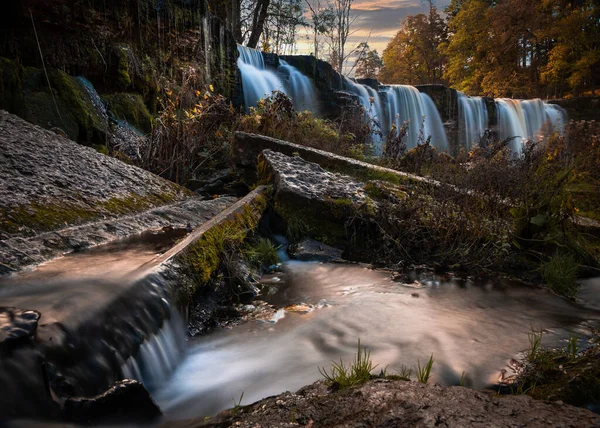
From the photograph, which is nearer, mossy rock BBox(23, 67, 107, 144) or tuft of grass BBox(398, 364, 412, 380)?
tuft of grass BBox(398, 364, 412, 380)

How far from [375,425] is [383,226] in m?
3.21

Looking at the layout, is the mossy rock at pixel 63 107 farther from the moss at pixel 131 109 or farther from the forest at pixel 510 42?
the forest at pixel 510 42

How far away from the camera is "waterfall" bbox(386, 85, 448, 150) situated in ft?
64.2

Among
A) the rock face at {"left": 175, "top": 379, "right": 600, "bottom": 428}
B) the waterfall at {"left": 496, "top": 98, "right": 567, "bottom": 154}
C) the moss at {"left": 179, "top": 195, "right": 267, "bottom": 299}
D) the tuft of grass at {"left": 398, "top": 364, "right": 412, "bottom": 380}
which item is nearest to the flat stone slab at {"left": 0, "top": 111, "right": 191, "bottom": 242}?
the moss at {"left": 179, "top": 195, "right": 267, "bottom": 299}

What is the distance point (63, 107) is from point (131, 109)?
66.1 inches

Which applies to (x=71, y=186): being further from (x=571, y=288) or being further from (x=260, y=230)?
(x=571, y=288)

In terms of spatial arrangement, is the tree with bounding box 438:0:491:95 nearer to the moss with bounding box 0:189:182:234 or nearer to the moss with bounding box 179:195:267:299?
the moss with bounding box 179:195:267:299

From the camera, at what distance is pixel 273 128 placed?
24.8ft

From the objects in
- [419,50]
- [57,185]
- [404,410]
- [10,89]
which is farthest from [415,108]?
[419,50]

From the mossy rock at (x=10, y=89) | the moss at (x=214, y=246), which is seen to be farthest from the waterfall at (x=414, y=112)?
the moss at (x=214, y=246)

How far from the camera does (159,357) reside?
2.03 m

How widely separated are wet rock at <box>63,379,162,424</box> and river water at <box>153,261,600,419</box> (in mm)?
187

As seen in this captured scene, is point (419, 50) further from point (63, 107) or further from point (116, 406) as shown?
point (116, 406)

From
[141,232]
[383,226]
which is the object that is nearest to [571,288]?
[383,226]
